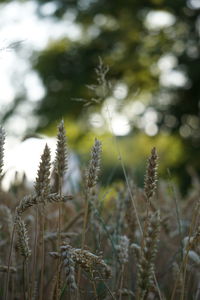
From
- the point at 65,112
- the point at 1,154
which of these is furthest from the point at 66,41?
the point at 1,154

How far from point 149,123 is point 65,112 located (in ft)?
7.80

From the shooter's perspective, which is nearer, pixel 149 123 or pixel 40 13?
pixel 149 123

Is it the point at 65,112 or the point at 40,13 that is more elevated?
the point at 40,13

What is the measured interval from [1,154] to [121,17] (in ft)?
45.6

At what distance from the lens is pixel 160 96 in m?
13.5

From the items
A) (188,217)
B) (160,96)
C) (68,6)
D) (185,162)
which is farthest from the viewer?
(68,6)

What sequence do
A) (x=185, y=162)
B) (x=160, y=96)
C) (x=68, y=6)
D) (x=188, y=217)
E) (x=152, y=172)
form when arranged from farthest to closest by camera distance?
(x=68, y=6) < (x=160, y=96) < (x=185, y=162) < (x=188, y=217) < (x=152, y=172)

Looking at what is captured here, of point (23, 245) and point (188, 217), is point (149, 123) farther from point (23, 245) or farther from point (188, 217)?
point (23, 245)

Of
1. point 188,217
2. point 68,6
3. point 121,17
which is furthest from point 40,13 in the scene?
point 188,217

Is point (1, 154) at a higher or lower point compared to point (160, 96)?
lower

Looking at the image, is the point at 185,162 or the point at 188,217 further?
the point at 185,162

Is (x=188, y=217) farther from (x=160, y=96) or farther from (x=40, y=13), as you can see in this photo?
(x=40, y=13)

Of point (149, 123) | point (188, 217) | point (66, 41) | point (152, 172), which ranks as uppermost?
point (66, 41)

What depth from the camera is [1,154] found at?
0.84 meters
